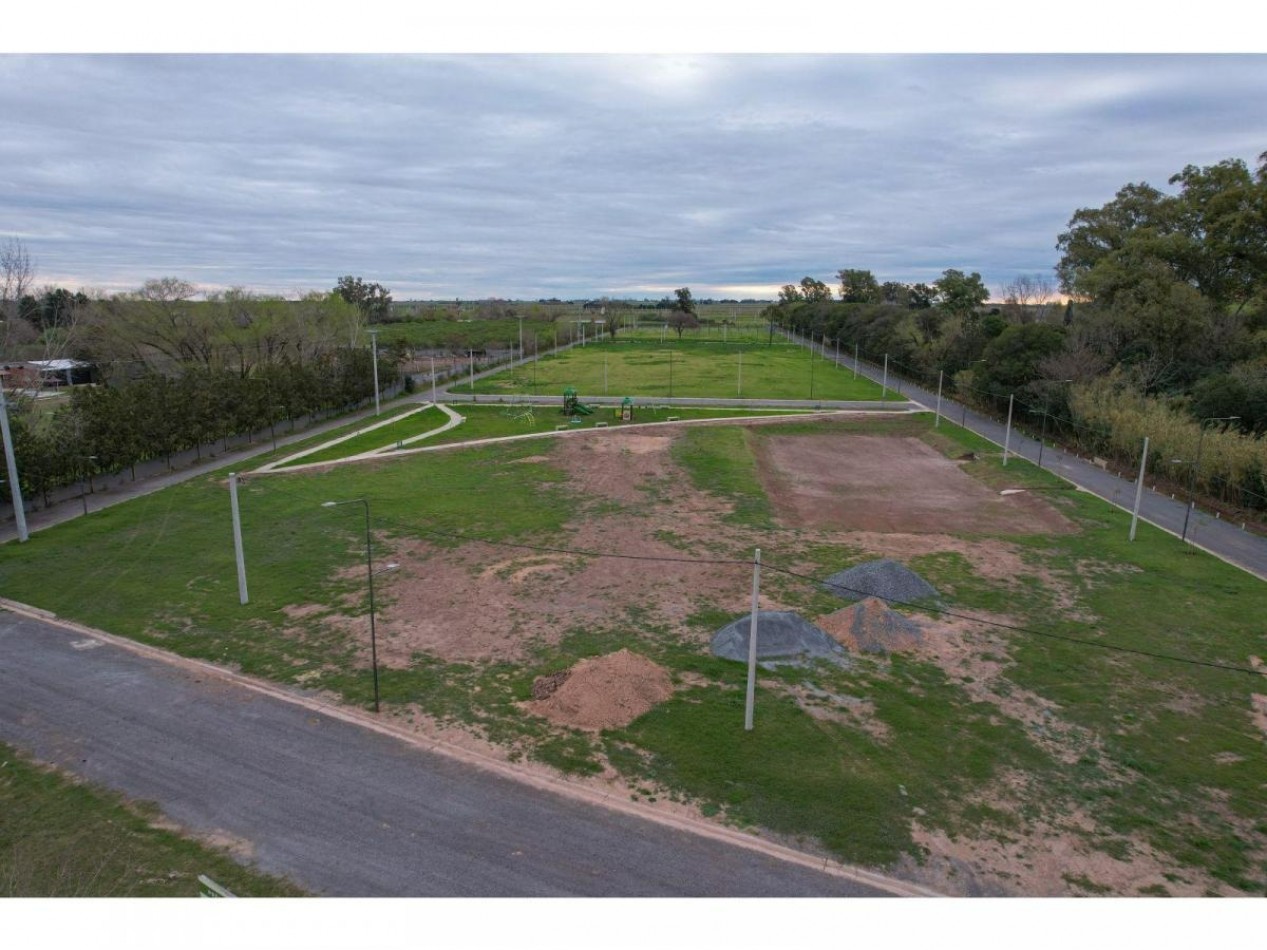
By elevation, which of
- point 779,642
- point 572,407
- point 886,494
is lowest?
point 779,642

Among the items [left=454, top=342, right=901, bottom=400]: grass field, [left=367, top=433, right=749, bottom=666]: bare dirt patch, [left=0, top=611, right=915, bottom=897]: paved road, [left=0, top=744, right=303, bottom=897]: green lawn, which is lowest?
A: [left=0, top=611, right=915, bottom=897]: paved road

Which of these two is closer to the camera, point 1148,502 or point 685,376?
point 1148,502

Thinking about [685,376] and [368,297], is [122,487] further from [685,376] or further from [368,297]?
[368,297]

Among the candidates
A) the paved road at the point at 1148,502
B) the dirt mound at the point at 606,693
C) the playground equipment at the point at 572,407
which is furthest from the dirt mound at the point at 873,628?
the playground equipment at the point at 572,407

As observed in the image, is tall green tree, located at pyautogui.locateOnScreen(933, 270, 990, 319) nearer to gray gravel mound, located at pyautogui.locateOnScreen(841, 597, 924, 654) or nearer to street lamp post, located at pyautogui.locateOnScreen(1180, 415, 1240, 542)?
street lamp post, located at pyautogui.locateOnScreen(1180, 415, 1240, 542)

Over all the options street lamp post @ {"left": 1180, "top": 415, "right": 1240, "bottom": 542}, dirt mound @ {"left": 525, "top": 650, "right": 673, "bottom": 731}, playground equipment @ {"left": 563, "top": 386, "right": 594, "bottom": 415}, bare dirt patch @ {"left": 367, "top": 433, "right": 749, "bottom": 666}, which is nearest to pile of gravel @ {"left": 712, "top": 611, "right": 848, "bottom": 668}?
bare dirt patch @ {"left": 367, "top": 433, "right": 749, "bottom": 666}

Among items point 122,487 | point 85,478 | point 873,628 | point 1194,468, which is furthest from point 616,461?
point 1194,468

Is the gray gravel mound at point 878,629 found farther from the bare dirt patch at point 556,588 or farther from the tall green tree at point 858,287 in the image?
the tall green tree at point 858,287
